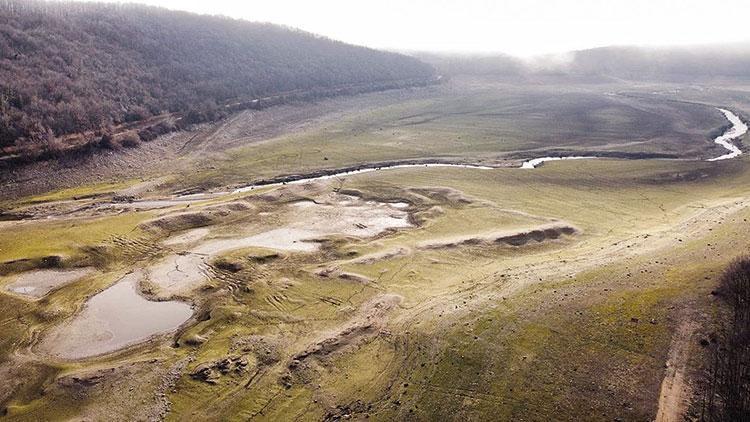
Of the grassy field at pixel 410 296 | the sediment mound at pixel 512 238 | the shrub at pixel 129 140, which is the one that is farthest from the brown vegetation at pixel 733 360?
the shrub at pixel 129 140

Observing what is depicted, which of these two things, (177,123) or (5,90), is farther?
(177,123)

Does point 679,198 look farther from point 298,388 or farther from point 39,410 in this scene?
point 39,410

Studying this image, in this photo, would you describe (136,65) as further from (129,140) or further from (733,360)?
(733,360)

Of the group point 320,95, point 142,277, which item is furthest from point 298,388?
point 320,95

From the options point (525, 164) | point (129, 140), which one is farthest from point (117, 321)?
point (525, 164)

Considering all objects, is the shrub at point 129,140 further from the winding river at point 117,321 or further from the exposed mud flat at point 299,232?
the winding river at point 117,321

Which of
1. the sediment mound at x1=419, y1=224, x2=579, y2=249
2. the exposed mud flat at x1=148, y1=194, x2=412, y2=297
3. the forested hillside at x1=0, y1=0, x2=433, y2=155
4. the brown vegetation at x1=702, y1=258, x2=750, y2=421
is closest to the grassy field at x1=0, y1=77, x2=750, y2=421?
the sediment mound at x1=419, y1=224, x2=579, y2=249

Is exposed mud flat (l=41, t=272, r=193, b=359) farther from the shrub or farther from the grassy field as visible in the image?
the shrub
